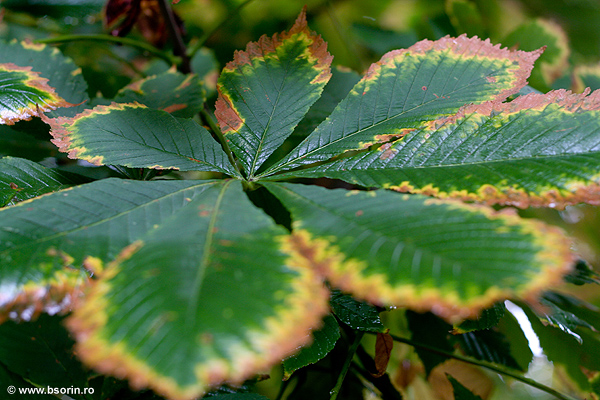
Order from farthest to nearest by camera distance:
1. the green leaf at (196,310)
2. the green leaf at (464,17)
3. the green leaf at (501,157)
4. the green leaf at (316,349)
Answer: the green leaf at (464,17), the green leaf at (316,349), the green leaf at (501,157), the green leaf at (196,310)

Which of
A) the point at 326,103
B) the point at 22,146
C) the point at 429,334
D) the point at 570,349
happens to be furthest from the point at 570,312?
the point at 22,146

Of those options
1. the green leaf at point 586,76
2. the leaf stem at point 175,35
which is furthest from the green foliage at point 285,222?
the green leaf at point 586,76

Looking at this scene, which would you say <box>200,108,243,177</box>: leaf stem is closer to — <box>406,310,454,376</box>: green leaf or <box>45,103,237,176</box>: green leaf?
<box>45,103,237,176</box>: green leaf

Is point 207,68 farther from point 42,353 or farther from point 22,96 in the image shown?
point 42,353

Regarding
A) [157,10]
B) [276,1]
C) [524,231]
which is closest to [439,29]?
[276,1]

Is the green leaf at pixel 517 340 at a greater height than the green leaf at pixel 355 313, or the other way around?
the green leaf at pixel 355 313

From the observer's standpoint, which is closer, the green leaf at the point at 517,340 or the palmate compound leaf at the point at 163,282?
the palmate compound leaf at the point at 163,282

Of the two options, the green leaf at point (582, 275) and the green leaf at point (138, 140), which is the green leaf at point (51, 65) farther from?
the green leaf at point (582, 275)
